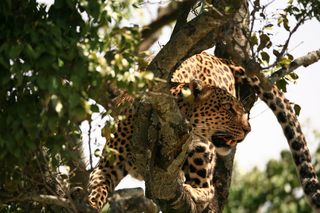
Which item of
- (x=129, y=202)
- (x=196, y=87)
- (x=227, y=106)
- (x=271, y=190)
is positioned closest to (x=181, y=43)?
(x=129, y=202)

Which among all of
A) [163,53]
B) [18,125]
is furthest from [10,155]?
[163,53]

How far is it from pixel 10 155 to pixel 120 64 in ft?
3.78

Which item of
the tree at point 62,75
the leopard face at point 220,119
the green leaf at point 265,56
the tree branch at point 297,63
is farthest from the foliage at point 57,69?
the leopard face at point 220,119

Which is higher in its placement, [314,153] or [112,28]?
[314,153]

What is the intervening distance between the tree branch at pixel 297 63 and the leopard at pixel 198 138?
2.11m

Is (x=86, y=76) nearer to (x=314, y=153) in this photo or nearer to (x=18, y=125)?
(x=18, y=125)

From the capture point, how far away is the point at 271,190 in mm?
17312

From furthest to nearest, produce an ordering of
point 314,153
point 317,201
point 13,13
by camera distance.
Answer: point 314,153, point 317,201, point 13,13

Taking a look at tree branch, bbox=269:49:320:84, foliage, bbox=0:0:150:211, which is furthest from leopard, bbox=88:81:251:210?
foliage, bbox=0:0:150:211

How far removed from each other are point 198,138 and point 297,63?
2.76 meters

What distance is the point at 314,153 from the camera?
16.6m

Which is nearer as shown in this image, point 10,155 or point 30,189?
point 10,155

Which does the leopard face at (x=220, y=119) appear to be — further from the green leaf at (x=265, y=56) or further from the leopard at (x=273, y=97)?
the green leaf at (x=265, y=56)

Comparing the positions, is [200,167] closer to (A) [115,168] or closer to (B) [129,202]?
(A) [115,168]
